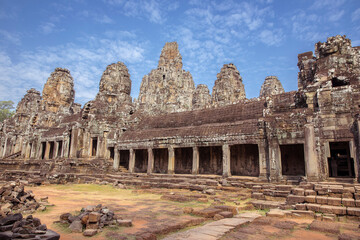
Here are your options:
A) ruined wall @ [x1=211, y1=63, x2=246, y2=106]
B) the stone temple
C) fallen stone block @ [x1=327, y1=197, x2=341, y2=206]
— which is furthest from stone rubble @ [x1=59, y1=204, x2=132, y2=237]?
ruined wall @ [x1=211, y1=63, x2=246, y2=106]

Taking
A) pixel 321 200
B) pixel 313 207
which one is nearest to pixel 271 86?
pixel 321 200

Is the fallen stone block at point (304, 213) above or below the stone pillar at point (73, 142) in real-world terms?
below

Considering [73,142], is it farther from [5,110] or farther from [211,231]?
[5,110]

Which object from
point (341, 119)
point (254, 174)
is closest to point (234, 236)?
point (341, 119)

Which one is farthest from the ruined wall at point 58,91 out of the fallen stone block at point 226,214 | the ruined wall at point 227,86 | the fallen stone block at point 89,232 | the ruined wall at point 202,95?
the fallen stone block at point 226,214

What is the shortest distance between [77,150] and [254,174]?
59.0 feet

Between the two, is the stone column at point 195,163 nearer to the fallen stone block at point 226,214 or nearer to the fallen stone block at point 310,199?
the fallen stone block at point 310,199

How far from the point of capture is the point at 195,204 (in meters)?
9.77

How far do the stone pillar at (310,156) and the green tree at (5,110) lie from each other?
67126 mm

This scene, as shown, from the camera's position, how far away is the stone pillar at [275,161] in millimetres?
13153

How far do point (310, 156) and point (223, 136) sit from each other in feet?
17.7

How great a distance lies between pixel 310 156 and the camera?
12.1m

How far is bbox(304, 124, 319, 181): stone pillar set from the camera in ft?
38.9

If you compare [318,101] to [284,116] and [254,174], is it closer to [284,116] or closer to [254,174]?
[284,116]
